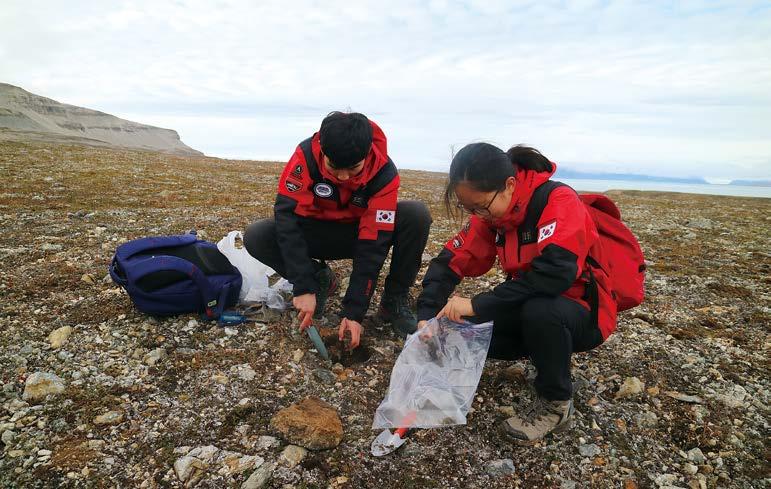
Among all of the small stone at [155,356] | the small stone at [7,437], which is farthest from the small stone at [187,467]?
the small stone at [155,356]

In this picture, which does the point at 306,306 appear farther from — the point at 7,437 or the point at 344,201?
the point at 7,437

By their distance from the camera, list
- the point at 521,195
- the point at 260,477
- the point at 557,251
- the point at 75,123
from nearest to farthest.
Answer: the point at 260,477, the point at 557,251, the point at 521,195, the point at 75,123

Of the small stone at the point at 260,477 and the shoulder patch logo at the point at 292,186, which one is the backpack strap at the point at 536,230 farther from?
the small stone at the point at 260,477

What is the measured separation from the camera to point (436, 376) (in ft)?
10.2

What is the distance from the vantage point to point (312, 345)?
393cm

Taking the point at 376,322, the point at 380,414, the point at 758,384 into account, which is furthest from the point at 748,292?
the point at 380,414

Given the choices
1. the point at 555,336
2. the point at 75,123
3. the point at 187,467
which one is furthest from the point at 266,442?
the point at 75,123

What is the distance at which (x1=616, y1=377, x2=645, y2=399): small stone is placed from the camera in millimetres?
3467

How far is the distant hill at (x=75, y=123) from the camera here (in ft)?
347

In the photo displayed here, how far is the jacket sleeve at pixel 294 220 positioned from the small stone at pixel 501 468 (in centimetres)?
191

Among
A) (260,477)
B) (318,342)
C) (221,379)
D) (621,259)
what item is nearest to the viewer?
(260,477)

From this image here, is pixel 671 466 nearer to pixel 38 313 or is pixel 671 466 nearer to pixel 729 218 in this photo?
pixel 38 313

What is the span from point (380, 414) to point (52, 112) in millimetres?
178474

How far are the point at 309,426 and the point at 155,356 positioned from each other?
157cm
